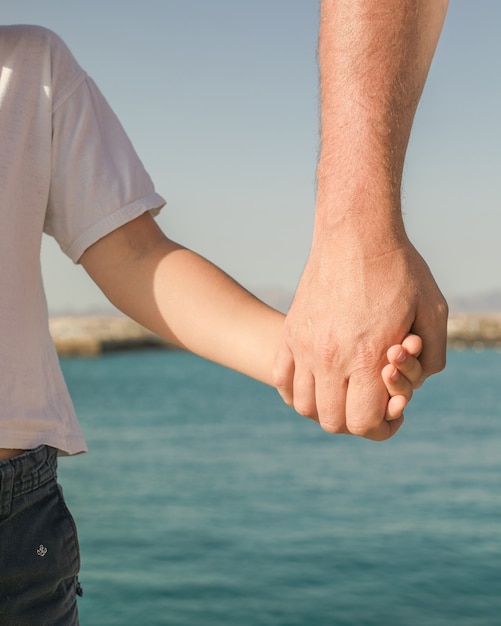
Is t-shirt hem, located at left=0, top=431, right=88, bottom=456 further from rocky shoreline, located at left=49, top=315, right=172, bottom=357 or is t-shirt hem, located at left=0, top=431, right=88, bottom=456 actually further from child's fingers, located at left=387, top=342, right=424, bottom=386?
rocky shoreline, located at left=49, top=315, right=172, bottom=357

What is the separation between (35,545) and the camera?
99 cm

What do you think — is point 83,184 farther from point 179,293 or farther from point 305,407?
point 305,407

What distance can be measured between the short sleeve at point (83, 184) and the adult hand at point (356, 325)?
0.32 metres

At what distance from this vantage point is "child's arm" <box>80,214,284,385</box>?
1117 mm

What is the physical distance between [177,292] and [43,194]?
22cm

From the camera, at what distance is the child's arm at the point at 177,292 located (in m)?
1.12

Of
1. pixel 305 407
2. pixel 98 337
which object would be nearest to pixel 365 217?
pixel 305 407

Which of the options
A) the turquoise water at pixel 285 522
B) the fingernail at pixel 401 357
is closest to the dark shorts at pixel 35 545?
the fingernail at pixel 401 357

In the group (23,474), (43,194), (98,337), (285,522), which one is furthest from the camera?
(98,337)

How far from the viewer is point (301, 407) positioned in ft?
3.17

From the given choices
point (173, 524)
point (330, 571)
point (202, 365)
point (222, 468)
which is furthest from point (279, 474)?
point (202, 365)

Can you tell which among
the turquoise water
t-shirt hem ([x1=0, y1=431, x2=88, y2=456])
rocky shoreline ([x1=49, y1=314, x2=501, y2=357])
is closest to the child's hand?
t-shirt hem ([x1=0, y1=431, x2=88, y2=456])

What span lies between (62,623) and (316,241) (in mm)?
560

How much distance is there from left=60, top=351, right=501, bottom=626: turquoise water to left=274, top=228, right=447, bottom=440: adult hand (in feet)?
25.1
